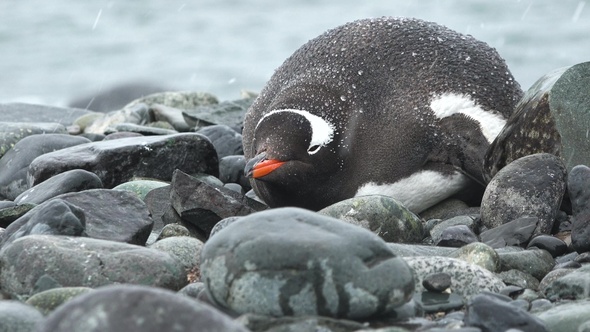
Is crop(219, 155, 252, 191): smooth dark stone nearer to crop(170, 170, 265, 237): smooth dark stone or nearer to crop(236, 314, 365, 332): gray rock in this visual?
crop(170, 170, 265, 237): smooth dark stone

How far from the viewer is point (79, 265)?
431cm

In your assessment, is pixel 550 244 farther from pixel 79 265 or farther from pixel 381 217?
pixel 79 265

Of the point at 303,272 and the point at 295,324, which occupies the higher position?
the point at 303,272

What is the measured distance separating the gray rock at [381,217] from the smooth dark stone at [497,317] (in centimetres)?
187

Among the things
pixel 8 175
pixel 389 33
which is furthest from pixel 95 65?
pixel 389 33

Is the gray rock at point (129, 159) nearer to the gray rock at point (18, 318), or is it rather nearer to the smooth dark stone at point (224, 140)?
the smooth dark stone at point (224, 140)

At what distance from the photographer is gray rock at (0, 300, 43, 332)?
355 cm

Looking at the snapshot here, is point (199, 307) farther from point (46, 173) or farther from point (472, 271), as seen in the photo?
point (46, 173)

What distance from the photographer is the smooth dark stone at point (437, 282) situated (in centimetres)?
418

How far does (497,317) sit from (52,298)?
5.60 ft

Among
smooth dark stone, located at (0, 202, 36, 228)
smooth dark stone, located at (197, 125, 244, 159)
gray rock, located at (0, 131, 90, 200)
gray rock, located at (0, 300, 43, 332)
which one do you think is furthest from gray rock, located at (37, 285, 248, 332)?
smooth dark stone, located at (197, 125, 244, 159)

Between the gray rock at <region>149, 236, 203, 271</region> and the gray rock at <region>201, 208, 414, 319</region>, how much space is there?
133 centimetres

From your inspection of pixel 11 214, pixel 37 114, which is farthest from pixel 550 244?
pixel 37 114

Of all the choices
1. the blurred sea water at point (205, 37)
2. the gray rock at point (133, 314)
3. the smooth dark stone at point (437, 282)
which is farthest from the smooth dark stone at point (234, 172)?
the blurred sea water at point (205, 37)
